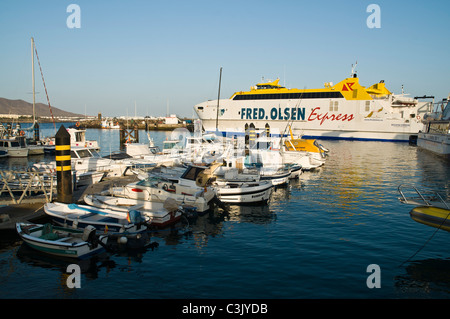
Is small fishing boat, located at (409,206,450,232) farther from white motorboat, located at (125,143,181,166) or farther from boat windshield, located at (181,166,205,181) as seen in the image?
white motorboat, located at (125,143,181,166)

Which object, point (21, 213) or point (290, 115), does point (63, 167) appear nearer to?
point (21, 213)

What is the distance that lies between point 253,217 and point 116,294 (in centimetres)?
937

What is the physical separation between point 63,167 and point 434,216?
16091 millimetres

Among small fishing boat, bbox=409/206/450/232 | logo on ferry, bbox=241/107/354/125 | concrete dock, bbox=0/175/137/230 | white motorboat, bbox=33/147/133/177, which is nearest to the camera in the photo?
small fishing boat, bbox=409/206/450/232

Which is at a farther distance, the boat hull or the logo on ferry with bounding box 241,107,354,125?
the logo on ferry with bounding box 241,107,354,125

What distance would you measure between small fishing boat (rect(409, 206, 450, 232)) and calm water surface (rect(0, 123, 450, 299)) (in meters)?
1.14

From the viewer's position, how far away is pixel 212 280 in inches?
416

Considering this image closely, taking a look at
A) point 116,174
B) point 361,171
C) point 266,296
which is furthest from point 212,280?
point 361,171

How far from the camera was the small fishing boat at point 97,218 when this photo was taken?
1363 centimetres

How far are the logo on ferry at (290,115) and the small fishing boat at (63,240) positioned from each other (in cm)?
6714

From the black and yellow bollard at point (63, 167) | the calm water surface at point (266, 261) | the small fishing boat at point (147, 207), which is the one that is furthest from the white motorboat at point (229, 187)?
the black and yellow bollard at point (63, 167)

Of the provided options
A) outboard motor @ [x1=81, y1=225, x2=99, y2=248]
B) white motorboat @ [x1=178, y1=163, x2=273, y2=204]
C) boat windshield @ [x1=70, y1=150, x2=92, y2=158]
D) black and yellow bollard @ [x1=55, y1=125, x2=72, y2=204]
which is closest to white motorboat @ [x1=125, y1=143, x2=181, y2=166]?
boat windshield @ [x1=70, y1=150, x2=92, y2=158]

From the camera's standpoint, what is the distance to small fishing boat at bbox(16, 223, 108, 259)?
38.1ft
